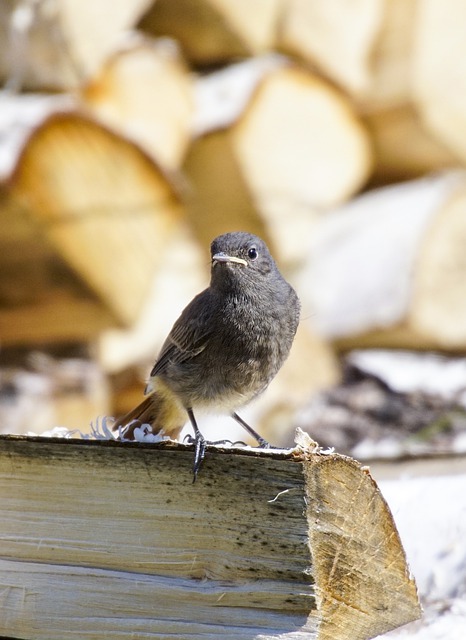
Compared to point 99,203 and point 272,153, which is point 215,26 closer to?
point 272,153

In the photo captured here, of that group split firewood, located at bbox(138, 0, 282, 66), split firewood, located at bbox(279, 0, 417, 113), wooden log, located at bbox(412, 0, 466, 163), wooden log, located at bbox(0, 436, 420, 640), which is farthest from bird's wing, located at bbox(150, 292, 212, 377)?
wooden log, located at bbox(412, 0, 466, 163)

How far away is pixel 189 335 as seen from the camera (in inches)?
115

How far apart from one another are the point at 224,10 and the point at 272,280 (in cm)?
215

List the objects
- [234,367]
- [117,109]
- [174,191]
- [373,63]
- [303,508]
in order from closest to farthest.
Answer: [303,508], [234,367], [174,191], [117,109], [373,63]

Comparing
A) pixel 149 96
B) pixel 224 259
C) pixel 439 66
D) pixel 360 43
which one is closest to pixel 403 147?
pixel 439 66

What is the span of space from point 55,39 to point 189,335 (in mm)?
1611

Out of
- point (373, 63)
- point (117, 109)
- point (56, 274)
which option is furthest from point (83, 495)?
point (373, 63)

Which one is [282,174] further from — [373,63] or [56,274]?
[56,274]

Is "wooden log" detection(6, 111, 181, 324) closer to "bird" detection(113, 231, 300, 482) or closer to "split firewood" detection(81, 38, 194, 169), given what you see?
"split firewood" detection(81, 38, 194, 169)

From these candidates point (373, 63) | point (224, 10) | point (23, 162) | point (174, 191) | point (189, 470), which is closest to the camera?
point (189, 470)

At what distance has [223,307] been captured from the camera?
2879 mm

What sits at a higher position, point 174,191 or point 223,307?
point 174,191

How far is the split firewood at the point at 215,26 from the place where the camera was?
4742mm

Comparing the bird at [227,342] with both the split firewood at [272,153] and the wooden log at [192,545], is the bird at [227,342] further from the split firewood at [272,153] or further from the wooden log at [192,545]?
the split firewood at [272,153]
